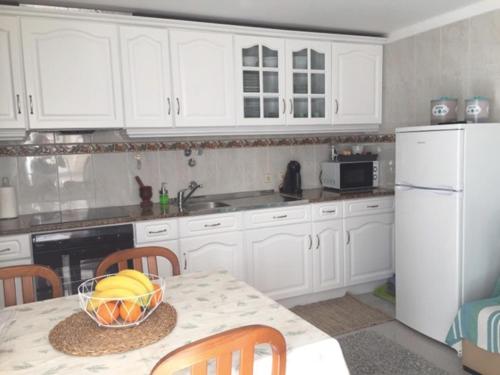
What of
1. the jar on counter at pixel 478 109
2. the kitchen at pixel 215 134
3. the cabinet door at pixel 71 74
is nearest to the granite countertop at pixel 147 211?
the kitchen at pixel 215 134

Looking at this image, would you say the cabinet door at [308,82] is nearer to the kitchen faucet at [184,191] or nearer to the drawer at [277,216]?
the drawer at [277,216]

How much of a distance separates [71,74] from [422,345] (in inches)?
112

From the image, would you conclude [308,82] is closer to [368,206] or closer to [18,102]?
[368,206]

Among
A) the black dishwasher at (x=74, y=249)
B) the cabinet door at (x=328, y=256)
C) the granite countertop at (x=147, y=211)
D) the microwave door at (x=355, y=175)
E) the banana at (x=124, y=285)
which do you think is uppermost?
the microwave door at (x=355, y=175)

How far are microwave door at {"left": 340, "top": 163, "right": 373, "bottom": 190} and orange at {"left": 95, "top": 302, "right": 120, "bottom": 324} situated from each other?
265 centimetres

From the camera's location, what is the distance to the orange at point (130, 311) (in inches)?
47.3

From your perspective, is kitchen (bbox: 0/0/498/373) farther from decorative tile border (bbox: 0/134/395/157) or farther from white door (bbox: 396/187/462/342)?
white door (bbox: 396/187/462/342)

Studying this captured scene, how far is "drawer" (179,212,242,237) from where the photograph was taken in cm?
279

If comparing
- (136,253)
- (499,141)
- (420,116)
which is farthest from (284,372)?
(420,116)

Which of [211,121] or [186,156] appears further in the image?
[186,156]

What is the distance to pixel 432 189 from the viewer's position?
253cm

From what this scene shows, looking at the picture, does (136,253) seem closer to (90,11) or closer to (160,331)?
(160,331)

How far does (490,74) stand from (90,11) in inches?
106

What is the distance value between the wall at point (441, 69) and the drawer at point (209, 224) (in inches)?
68.3
